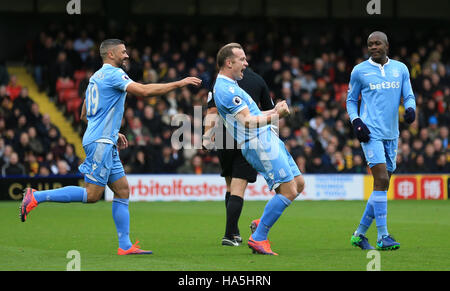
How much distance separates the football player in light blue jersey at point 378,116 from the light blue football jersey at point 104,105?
2786mm

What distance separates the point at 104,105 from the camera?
344 inches

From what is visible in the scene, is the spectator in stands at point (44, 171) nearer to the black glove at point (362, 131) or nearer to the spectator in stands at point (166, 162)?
the spectator in stands at point (166, 162)

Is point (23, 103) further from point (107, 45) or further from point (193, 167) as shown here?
point (107, 45)

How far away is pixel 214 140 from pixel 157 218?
4747 mm

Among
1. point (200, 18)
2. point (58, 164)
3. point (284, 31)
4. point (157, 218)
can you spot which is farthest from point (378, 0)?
point (157, 218)

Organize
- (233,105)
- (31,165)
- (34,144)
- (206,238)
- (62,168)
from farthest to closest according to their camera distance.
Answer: (34,144)
(31,165)
(62,168)
(206,238)
(233,105)

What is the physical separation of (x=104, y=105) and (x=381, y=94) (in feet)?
10.7

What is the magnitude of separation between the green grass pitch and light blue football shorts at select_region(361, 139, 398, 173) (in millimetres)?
1020

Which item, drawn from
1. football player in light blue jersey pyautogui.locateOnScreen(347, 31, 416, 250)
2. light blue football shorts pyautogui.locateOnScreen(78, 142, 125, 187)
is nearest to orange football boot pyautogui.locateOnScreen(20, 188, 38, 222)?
light blue football shorts pyautogui.locateOnScreen(78, 142, 125, 187)

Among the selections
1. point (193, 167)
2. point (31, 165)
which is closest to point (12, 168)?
point (31, 165)

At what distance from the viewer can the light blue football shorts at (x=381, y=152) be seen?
9500 mm

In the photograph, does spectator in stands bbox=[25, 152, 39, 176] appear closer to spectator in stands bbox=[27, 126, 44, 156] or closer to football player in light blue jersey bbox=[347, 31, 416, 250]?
spectator in stands bbox=[27, 126, 44, 156]

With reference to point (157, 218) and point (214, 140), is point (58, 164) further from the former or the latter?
point (214, 140)


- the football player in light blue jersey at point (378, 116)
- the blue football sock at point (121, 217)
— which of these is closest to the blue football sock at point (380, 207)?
the football player in light blue jersey at point (378, 116)
